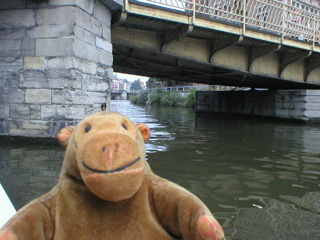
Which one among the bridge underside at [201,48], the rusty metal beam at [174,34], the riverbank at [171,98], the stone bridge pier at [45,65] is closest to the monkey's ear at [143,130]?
the stone bridge pier at [45,65]

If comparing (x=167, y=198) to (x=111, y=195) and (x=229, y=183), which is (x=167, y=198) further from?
(x=229, y=183)

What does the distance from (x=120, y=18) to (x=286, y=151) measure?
5514 millimetres

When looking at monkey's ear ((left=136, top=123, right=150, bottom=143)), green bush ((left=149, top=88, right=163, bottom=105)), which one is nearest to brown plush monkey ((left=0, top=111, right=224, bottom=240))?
monkey's ear ((left=136, top=123, right=150, bottom=143))

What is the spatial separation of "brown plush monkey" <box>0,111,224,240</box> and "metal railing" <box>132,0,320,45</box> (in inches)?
337

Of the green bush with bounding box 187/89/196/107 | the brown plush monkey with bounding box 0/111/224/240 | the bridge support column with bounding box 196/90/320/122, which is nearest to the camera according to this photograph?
the brown plush monkey with bounding box 0/111/224/240

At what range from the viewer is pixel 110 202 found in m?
1.54

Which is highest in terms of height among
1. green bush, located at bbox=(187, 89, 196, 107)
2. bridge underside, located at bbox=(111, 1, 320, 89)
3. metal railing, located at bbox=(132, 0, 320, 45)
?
metal railing, located at bbox=(132, 0, 320, 45)

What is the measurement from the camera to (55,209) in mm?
1568

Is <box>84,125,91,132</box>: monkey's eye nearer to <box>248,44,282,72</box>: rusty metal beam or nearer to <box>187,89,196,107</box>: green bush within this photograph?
<box>248,44,282,72</box>: rusty metal beam

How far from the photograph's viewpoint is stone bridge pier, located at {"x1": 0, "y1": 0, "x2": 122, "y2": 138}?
6.05 meters

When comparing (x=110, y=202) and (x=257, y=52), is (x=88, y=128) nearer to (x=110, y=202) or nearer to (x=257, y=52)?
(x=110, y=202)

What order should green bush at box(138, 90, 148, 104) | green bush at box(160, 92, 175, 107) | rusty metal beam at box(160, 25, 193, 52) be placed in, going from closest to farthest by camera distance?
rusty metal beam at box(160, 25, 193, 52), green bush at box(160, 92, 175, 107), green bush at box(138, 90, 148, 104)

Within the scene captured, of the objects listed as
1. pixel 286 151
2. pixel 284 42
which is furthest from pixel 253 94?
pixel 286 151

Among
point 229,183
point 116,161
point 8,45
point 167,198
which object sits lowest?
point 229,183
